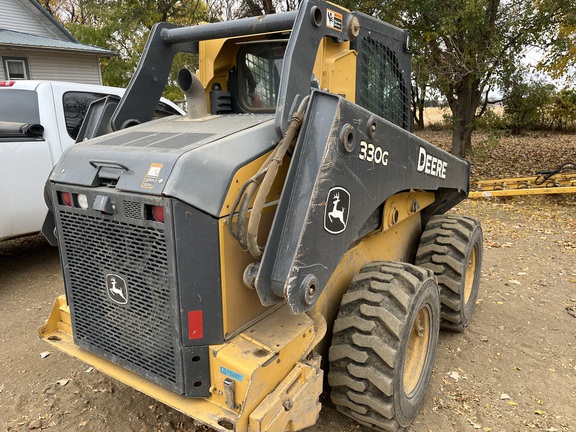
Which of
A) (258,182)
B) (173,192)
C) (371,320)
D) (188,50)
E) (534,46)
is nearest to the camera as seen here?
(173,192)

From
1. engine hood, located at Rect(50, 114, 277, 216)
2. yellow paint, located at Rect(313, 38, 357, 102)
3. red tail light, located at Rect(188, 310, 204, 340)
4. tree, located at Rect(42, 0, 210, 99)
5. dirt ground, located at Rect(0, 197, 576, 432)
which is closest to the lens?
engine hood, located at Rect(50, 114, 277, 216)

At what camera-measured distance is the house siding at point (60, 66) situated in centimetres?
1613

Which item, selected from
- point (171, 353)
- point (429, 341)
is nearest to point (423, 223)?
point (429, 341)

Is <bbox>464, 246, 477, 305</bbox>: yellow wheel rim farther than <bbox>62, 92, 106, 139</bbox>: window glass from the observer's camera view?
No

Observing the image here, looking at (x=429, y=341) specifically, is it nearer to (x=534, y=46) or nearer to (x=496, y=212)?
(x=496, y=212)

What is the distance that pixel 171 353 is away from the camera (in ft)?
7.38

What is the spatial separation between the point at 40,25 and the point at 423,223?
18252mm

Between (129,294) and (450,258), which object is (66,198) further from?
(450,258)

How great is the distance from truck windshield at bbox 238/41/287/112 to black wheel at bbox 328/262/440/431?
1307mm

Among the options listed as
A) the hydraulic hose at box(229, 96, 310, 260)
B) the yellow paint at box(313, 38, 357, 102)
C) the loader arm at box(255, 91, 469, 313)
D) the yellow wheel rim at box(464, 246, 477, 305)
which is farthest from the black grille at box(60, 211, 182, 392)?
the yellow wheel rim at box(464, 246, 477, 305)

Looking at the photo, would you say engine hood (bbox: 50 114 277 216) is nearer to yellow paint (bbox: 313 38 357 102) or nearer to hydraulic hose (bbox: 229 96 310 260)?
hydraulic hose (bbox: 229 96 310 260)

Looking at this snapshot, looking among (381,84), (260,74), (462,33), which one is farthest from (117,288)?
(462,33)

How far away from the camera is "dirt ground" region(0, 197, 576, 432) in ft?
10.0

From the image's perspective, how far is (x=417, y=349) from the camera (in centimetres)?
317
